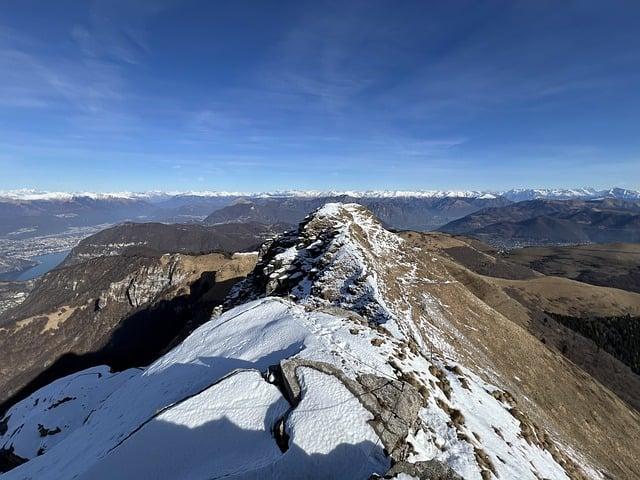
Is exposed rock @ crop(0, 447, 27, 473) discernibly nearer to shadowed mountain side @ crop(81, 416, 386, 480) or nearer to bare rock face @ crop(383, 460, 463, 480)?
shadowed mountain side @ crop(81, 416, 386, 480)

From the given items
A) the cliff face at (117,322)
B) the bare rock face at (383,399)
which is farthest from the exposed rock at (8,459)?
the cliff face at (117,322)

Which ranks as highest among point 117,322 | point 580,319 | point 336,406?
point 336,406

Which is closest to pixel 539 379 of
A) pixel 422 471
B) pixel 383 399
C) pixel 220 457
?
pixel 383 399

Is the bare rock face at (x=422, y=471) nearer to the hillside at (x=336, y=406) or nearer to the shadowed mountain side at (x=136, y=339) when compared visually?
the hillside at (x=336, y=406)

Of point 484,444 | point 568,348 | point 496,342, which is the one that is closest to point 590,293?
point 568,348

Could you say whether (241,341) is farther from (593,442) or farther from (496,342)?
(593,442)

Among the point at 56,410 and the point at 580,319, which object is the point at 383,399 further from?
the point at 580,319
